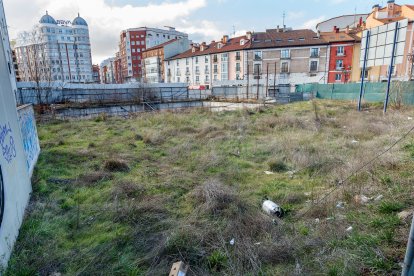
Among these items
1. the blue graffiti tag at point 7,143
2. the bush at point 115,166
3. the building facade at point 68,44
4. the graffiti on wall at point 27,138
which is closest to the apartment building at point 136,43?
the building facade at point 68,44

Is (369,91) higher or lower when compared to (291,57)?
lower

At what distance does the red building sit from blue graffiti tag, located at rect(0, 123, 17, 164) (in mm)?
40746

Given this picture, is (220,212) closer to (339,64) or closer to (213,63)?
(339,64)

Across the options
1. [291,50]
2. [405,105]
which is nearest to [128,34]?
[291,50]

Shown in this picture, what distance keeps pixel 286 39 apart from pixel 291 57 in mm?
3385

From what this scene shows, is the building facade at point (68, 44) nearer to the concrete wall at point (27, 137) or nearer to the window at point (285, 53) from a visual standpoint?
the window at point (285, 53)

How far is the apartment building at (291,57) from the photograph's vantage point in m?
37.6

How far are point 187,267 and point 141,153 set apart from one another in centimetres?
543

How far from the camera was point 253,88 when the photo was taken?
28172 mm

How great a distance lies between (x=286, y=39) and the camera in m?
39.6

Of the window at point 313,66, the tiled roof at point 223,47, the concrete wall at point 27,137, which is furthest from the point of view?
the tiled roof at point 223,47

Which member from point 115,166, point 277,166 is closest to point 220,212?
point 277,166

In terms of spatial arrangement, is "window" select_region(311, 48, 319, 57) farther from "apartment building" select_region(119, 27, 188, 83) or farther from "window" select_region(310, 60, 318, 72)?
"apartment building" select_region(119, 27, 188, 83)

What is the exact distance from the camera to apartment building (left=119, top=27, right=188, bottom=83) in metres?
67.8
